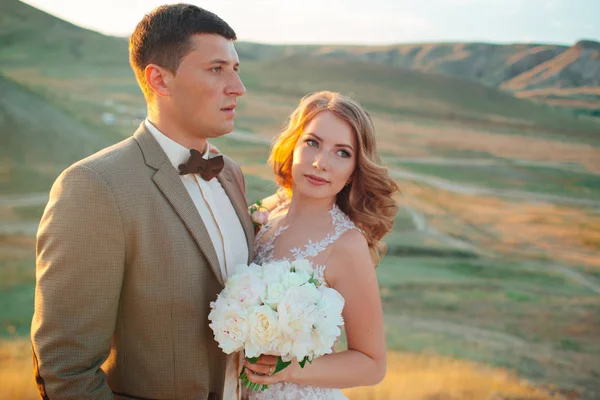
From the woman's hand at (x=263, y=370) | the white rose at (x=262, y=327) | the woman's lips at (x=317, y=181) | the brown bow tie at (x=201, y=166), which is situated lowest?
the woman's hand at (x=263, y=370)

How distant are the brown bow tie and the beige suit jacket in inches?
4.1

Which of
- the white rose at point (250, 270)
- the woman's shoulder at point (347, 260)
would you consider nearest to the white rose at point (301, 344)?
the white rose at point (250, 270)

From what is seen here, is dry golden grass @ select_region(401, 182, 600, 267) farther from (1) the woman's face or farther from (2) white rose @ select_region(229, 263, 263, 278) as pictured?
(2) white rose @ select_region(229, 263, 263, 278)

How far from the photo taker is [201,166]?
2.66 metres

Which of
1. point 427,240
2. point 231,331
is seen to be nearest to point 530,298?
point 427,240

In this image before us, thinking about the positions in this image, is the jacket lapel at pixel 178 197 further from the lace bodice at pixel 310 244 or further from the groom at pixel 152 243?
the lace bodice at pixel 310 244

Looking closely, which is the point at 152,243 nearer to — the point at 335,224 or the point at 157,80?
the point at 157,80

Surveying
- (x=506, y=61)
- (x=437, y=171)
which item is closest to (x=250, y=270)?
(x=437, y=171)

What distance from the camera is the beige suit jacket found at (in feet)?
7.15

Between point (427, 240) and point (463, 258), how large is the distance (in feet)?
2.41

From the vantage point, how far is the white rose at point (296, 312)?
2.24 m

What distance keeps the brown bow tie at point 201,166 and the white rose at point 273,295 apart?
67 cm

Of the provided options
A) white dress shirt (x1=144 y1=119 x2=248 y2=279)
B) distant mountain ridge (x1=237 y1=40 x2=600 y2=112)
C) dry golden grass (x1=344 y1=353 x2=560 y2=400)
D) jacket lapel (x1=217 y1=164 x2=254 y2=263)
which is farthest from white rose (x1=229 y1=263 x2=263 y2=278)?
distant mountain ridge (x1=237 y1=40 x2=600 y2=112)

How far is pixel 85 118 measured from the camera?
11609 millimetres
